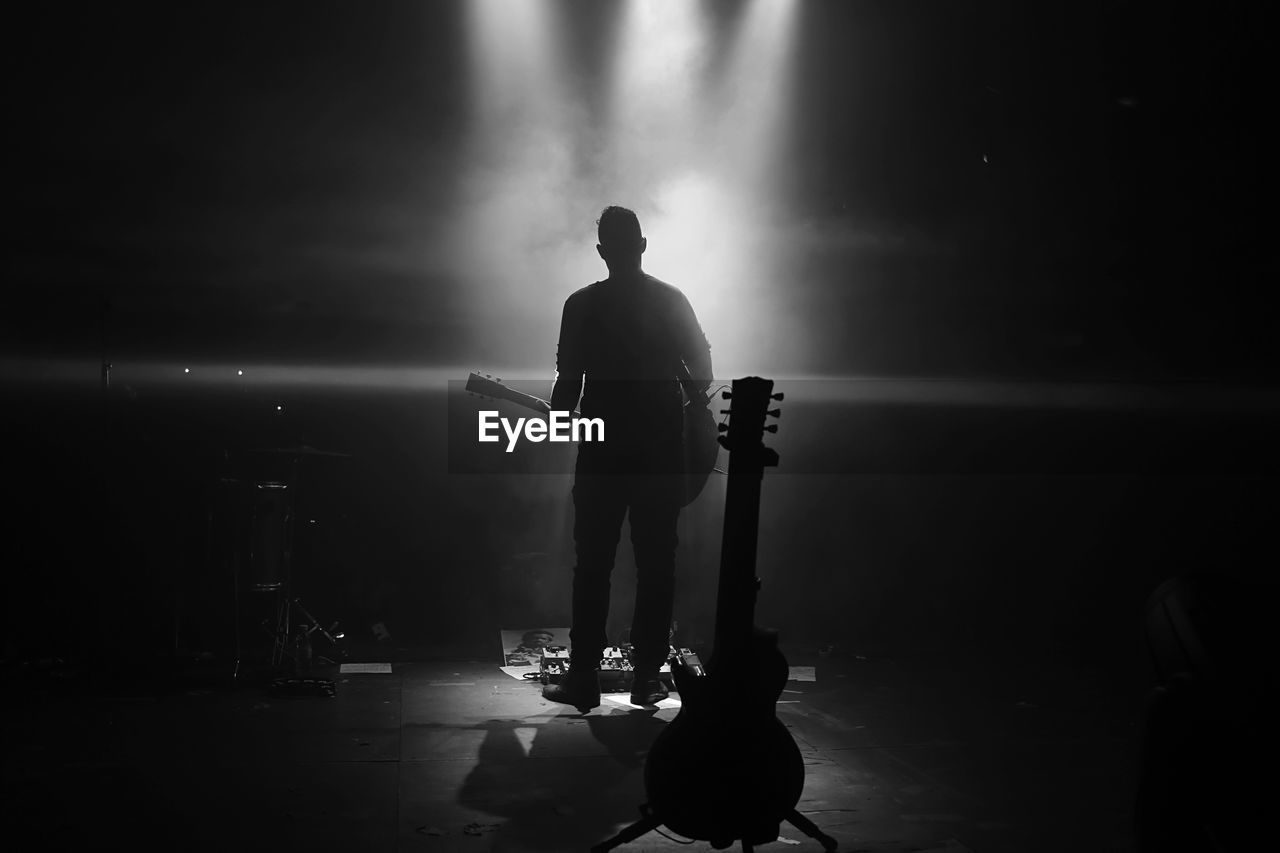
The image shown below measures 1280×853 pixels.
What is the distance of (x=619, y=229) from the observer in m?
3.91

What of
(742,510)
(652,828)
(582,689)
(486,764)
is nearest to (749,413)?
(742,510)

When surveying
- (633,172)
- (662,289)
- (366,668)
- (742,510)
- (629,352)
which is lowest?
(366,668)

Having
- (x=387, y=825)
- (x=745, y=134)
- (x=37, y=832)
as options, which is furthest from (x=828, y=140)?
(x=37, y=832)

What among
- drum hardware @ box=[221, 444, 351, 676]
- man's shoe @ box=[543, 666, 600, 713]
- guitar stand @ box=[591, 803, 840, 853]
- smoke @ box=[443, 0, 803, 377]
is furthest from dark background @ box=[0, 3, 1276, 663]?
guitar stand @ box=[591, 803, 840, 853]

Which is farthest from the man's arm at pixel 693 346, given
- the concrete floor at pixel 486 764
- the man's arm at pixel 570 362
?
the concrete floor at pixel 486 764

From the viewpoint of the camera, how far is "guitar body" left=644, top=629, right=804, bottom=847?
7.14 ft

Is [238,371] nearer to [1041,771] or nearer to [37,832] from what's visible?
[37,832]

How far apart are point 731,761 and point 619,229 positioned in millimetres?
2186

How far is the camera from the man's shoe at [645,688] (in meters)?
3.98

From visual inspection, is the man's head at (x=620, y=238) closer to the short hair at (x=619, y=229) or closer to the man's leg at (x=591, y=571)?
the short hair at (x=619, y=229)

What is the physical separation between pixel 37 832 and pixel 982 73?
5132 mm

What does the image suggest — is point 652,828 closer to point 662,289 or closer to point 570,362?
point 570,362

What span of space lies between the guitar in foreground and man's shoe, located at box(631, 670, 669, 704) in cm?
158

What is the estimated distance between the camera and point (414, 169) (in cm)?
533
